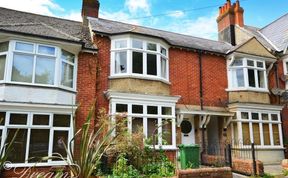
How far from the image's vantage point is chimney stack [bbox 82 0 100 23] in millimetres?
14578

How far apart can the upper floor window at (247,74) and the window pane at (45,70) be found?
9690 mm

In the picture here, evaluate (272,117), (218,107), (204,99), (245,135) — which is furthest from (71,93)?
(272,117)

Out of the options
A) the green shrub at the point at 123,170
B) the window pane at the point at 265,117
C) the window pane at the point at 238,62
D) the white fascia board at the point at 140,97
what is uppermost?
the window pane at the point at 238,62

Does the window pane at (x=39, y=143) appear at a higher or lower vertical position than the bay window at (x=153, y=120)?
lower

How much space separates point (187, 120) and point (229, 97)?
2.84 metres

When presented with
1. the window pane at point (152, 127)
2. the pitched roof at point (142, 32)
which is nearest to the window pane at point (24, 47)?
the pitched roof at point (142, 32)

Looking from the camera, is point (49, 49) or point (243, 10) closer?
point (49, 49)

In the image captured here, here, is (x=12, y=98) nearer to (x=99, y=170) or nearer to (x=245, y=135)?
(x=99, y=170)

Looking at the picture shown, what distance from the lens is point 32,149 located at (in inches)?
364

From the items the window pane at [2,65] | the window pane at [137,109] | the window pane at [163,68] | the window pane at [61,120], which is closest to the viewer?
the window pane at [2,65]

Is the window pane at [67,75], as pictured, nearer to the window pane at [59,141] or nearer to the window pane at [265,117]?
the window pane at [59,141]

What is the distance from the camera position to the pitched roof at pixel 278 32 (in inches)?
645

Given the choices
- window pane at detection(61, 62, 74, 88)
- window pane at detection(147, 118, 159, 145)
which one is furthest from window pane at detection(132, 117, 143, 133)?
window pane at detection(61, 62, 74, 88)

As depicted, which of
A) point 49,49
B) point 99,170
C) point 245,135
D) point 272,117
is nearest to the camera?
point 99,170
